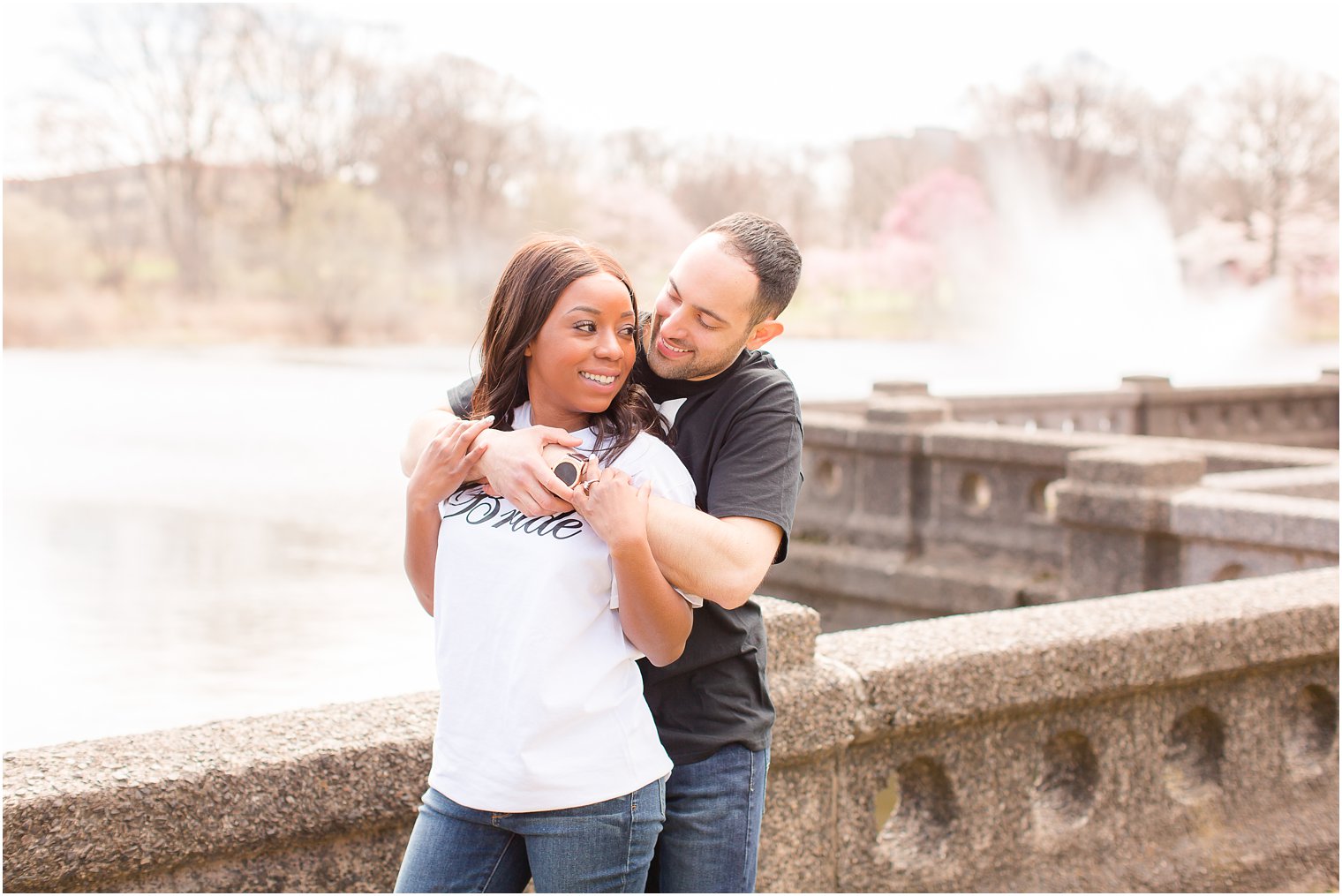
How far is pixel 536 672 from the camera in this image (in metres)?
1.55

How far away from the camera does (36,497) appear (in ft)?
67.1

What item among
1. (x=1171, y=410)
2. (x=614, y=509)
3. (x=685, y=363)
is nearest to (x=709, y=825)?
(x=614, y=509)

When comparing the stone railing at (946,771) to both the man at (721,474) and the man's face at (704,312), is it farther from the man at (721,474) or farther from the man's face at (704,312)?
the man's face at (704,312)

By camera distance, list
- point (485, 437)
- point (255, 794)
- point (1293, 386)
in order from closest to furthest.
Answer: point (485, 437), point (255, 794), point (1293, 386)

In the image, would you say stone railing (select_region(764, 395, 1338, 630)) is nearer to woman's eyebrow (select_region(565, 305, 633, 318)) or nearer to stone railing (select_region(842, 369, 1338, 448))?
stone railing (select_region(842, 369, 1338, 448))

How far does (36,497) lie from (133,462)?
3.37 m

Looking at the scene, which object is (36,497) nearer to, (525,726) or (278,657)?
(278,657)

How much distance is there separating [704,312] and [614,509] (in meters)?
0.33

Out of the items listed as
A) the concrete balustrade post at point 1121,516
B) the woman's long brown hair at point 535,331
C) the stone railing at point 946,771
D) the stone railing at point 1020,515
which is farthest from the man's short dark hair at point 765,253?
the concrete balustrade post at point 1121,516

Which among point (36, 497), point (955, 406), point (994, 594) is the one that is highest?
point (955, 406)

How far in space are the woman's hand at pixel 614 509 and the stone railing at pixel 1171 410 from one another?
8.96 m

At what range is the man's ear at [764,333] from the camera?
1.80 metres

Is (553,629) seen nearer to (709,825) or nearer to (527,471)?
(527,471)

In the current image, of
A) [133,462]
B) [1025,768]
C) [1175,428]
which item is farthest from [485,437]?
[133,462]
